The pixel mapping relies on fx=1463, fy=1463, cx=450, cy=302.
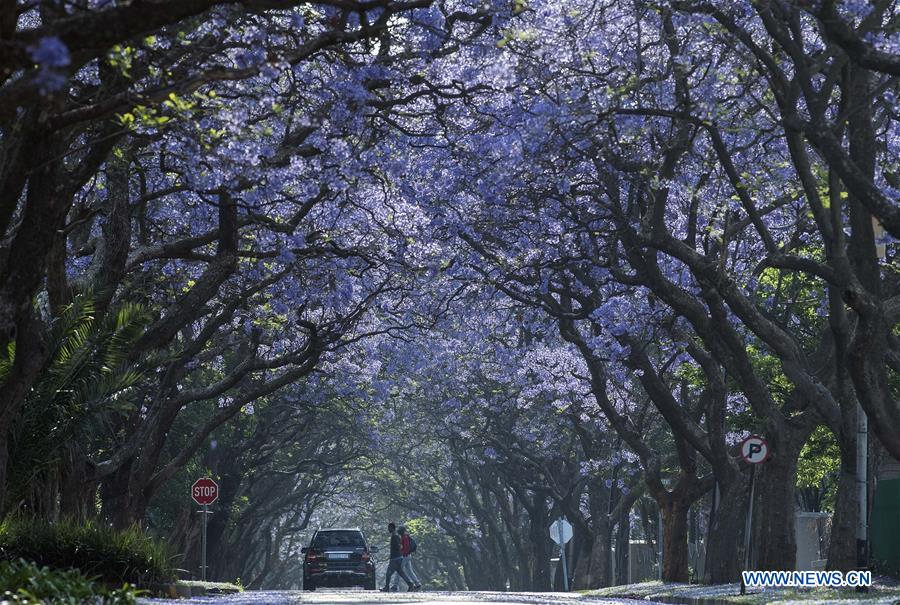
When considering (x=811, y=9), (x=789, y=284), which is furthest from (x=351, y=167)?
(x=789, y=284)

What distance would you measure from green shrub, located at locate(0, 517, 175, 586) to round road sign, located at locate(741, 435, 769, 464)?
927 cm

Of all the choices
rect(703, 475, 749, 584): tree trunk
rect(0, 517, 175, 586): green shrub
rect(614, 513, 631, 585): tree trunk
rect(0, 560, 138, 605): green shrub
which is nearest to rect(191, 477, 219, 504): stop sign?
rect(703, 475, 749, 584): tree trunk

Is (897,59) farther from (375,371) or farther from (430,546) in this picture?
(430,546)

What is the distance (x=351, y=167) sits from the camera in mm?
18453

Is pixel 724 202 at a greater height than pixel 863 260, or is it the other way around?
pixel 724 202

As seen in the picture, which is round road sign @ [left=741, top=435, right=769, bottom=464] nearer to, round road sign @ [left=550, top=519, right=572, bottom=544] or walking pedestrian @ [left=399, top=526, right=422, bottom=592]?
walking pedestrian @ [left=399, top=526, right=422, bottom=592]

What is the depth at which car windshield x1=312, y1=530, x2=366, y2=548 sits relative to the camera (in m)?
37.5

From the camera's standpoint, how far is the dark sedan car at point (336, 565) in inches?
1452

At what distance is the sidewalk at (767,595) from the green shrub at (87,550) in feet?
25.6

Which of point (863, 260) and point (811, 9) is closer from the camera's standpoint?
point (811, 9)

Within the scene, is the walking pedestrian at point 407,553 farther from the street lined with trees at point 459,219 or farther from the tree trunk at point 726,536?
the tree trunk at point 726,536

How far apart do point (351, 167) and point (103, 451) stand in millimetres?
14421

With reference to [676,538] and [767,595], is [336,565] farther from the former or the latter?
[767,595]

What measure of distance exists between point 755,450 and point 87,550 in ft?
34.7
